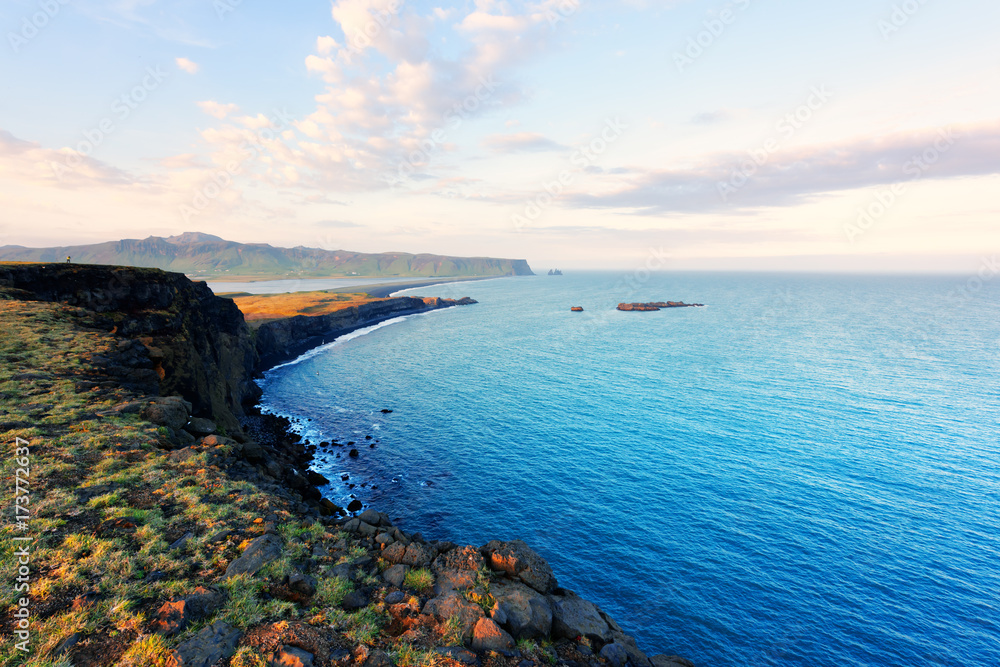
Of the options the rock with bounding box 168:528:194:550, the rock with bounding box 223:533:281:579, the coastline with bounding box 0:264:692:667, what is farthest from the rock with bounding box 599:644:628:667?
the rock with bounding box 168:528:194:550

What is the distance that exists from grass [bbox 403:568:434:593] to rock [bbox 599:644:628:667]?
287 inches

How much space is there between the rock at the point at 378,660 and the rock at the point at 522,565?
6.86 meters

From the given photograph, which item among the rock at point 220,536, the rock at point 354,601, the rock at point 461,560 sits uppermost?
the rock at point 220,536

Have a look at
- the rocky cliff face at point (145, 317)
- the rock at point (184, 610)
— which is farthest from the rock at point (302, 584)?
the rocky cliff face at point (145, 317)

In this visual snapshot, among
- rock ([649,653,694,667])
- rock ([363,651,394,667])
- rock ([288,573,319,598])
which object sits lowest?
rock ([649,653,694,667])

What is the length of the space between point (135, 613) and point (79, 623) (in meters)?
1.09

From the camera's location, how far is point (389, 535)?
59.0ft

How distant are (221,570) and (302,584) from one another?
287 centimetres

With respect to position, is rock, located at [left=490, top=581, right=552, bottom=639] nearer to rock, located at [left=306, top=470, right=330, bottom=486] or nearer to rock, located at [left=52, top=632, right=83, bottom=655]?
rock, located at [left=52, top=632, right=83, bottom=655]

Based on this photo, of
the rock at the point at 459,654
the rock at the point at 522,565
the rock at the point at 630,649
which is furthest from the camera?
the rock at the point at 522,565

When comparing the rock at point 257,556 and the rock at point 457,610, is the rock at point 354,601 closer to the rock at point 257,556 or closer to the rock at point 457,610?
the rock at point 457,610

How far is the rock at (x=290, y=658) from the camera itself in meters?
9.87

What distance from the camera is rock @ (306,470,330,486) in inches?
1533

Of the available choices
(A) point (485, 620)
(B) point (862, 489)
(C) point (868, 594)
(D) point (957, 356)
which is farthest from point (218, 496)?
(D) point (957, 356)
